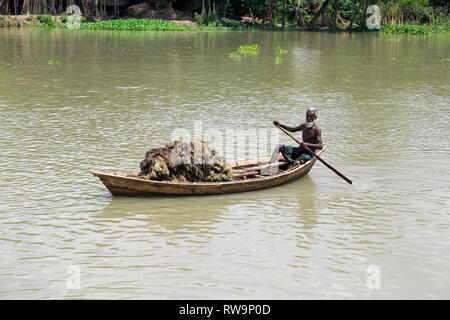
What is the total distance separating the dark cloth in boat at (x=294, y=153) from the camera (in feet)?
33.6

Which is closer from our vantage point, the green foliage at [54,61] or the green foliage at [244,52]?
the green foliage at [54,61]

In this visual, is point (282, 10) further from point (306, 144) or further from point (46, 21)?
point (306, 144)

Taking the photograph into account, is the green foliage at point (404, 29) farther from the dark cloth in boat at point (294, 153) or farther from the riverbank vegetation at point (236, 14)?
the dark cloth in boat at point (294, 153)

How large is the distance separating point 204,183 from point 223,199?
393 mm

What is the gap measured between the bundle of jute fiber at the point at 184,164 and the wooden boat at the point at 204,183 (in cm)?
15

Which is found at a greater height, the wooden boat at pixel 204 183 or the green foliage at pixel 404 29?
the green foliage at pixel 404 29

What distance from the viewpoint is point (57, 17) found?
139 feet

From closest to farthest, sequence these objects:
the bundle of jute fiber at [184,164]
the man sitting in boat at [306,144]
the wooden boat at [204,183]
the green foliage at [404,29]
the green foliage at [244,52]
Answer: the wooden boat at [204,183]
the bundle of jute fiber at [184,164]
the man sitting in boat at [306,144]
the green foliage at [244,52]
the green foliage at [404,29]

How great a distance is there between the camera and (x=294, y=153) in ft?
34.0

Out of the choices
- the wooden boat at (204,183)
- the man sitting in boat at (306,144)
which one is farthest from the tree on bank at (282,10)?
the wooden boat at (204,183)

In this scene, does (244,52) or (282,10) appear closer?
(244,52)

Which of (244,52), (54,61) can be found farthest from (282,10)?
(54,61)

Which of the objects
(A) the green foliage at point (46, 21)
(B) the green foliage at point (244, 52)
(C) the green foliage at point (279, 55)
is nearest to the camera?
(C) the green foliage at point (279, 55)

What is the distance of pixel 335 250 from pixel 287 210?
60.4 inches
